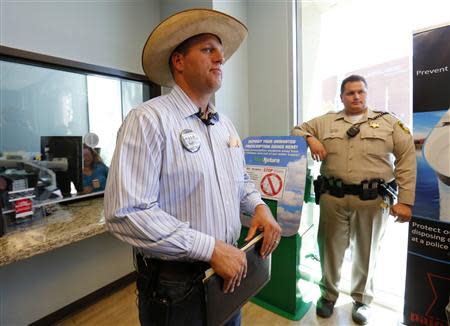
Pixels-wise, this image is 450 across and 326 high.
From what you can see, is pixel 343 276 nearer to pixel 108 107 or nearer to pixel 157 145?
pixel 157 145

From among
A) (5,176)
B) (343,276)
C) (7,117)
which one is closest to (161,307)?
(5,176)

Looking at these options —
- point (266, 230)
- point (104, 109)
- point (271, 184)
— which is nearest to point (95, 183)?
point (104, 109)

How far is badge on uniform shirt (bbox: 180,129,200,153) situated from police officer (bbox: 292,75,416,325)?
4.08 feet

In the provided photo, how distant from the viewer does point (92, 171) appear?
2.12 meters

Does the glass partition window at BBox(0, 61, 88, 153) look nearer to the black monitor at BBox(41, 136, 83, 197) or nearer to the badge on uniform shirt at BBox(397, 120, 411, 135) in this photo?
the black monitor at BBox(41, 136, 83, 197)

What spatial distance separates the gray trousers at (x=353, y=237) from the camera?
1.77m

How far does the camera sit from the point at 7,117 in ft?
5.28

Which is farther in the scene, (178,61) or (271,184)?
(271,184)

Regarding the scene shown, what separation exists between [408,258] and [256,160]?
1200 mm

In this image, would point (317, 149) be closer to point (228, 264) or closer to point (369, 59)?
point (369, 59)

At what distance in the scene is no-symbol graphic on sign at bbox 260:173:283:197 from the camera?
6.10ft

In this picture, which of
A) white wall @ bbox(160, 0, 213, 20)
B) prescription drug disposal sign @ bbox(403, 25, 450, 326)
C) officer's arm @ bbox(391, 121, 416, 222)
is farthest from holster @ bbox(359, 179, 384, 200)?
white wall @ bbox(160, 0, 213, 20)

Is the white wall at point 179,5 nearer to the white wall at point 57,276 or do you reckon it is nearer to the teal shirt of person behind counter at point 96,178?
the teal shirt of person behind counter at point 96,178

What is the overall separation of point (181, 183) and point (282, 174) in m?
1.16
